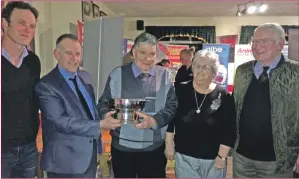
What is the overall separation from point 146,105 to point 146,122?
130 mm

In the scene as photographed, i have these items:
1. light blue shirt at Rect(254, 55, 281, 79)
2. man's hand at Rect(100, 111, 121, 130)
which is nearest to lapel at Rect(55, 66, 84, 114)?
man's hand at Rect(100, 111, 121, 130)

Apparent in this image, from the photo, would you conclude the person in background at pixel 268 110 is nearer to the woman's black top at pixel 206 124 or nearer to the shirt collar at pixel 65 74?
the woman's black top at pixel 206 124

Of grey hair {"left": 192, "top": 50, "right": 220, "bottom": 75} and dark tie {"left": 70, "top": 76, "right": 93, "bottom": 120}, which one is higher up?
grey hair {"left": 192, "top": 50, "right": 220, "bottom": 75}

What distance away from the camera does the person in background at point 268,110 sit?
1.68m

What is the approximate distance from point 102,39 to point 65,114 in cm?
223

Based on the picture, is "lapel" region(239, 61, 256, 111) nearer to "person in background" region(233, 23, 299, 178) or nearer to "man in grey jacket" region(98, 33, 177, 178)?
"person in background" region(233, 23, 299, 178)

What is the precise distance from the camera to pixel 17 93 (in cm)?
153

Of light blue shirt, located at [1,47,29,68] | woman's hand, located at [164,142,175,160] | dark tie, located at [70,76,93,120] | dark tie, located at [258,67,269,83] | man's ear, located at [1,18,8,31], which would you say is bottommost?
woman's hand, located at [164,142,175,160]

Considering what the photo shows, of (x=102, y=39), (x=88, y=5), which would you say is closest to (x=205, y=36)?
(x=88, y=5)

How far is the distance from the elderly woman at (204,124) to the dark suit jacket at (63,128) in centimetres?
49

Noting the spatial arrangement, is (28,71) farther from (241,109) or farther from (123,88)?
(241,109)

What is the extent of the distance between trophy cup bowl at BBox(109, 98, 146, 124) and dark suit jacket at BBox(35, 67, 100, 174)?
0.13m

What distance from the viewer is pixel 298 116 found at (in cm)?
170

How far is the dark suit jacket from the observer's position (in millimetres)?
1541
